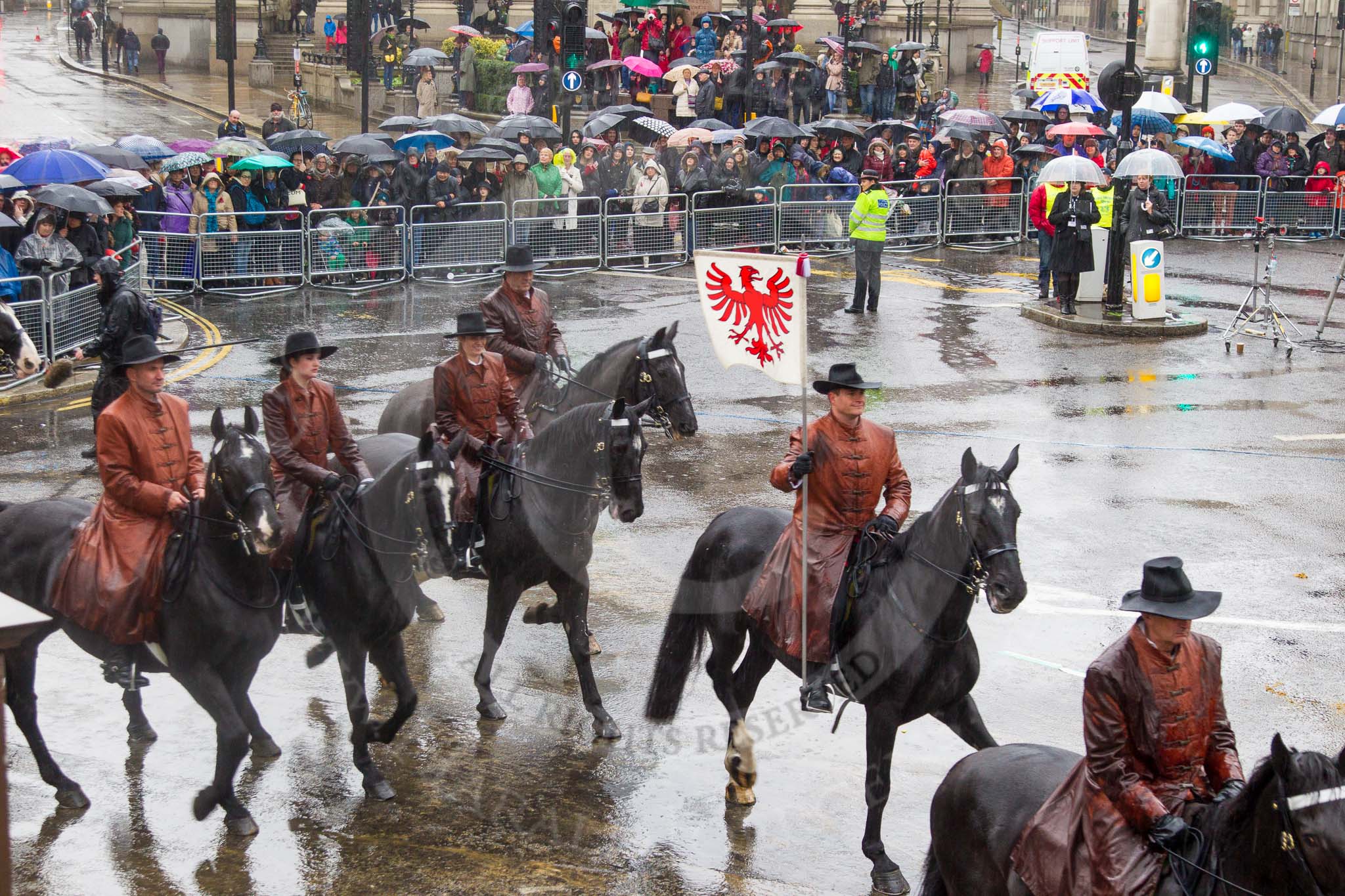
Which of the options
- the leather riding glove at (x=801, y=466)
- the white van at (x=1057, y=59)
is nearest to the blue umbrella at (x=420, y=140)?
the white van at (x=1057, y=59)

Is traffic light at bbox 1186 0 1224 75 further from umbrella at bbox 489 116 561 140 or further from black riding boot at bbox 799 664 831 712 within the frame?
black riding boot at bbox 799 664 831 712

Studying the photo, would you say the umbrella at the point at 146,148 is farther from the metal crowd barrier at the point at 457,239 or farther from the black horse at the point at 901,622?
the black horse at the point at 901,622

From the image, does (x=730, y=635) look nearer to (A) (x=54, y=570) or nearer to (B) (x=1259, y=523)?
(A) (x=54, y=570)

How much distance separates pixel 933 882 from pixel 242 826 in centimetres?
376

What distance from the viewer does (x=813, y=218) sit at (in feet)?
88.0

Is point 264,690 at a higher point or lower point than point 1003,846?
lower

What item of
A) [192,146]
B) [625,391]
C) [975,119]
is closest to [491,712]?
[625,391]

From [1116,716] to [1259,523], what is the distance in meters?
8.79

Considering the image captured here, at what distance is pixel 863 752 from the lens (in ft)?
31.3

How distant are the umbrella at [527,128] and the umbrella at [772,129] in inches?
137

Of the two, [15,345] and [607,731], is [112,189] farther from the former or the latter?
[607,731]

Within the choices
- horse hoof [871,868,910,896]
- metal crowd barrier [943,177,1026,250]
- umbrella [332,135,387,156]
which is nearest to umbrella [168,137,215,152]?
umbrella [332,135,387,156]

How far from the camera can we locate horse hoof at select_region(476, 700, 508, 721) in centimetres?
1000

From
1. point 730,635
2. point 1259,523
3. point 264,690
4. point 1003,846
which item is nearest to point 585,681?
point 730,635
